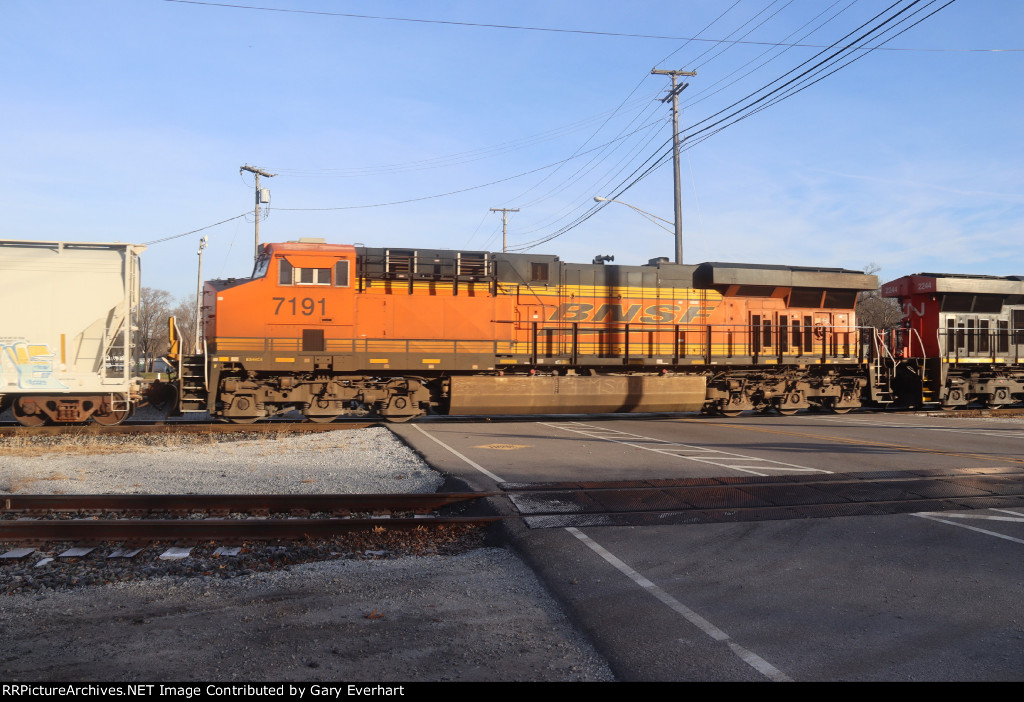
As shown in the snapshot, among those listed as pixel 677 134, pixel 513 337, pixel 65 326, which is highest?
pixel 677 134

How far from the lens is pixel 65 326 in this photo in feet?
44.3

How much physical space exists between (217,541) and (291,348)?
8.66 metres

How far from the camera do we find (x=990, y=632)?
13.5ft

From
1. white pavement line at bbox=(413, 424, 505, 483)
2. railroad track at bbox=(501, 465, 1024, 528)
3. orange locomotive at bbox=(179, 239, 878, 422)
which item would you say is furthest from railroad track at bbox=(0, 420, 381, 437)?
railroad track at bbox=(501, 465, 1024, 528)

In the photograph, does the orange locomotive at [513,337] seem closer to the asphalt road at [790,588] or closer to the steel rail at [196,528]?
the asphalt road at [790,588]

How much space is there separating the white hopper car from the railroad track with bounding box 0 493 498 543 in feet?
21.4

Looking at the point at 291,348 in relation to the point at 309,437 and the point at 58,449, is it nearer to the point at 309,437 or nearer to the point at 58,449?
the point at 309,437

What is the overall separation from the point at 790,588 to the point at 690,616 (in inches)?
40.1

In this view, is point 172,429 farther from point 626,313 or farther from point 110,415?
point 626,313

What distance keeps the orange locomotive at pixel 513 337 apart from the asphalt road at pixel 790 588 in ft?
19.8

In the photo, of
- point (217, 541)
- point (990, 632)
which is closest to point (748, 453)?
point (990, 632)

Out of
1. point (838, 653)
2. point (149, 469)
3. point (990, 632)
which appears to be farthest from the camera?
point (149, 469)

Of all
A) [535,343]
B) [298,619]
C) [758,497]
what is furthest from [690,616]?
[535,343]

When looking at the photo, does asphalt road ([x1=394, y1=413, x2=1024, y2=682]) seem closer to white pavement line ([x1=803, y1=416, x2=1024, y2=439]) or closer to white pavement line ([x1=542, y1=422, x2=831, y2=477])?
white pavement line ([x1=542, y1=422, x2=831, y2=477])
